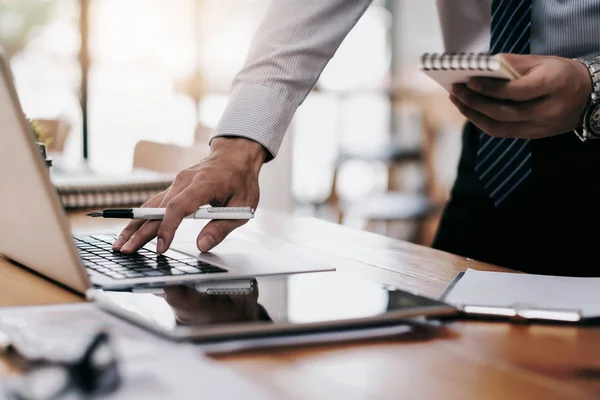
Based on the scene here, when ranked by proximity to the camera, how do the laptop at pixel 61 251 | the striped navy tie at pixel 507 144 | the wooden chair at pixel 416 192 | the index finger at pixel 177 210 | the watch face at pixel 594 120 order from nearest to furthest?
the laptop at pixel 61 251, the index finger at pixel 177 210, the watch face at pixel 594 120, the striped navy tie at pixel 507 144, the wooden chair at pixel 416 192

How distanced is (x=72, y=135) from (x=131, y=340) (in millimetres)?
5072

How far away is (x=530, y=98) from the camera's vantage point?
886 millimetres

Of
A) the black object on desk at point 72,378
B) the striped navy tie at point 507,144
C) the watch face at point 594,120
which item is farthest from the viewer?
the striped navy tie at point 507,144

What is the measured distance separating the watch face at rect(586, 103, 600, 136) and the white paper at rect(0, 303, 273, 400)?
688 millimetres

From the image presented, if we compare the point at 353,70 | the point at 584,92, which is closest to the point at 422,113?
the point at 353,70

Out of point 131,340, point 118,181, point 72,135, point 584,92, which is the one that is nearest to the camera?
point 131,340

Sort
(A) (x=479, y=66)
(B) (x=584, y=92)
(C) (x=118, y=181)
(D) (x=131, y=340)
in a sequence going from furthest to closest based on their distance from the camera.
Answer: (C) (x=118, y=181) < (B) (x=584, y=92) < (A) (x=479, y=66) < (D) (x=131, y=340)

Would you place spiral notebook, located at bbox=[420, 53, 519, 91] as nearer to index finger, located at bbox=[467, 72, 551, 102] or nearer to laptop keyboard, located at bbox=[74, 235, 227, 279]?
index finger, located at bbox=[467, 72, 551, 102]

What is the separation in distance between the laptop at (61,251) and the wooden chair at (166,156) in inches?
39.4

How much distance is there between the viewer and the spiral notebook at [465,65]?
70 cm

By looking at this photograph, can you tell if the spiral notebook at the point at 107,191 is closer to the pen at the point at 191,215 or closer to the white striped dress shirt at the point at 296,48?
the white striped dress shirt at the point at 296,48

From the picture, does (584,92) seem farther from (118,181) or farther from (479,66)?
(118,181)

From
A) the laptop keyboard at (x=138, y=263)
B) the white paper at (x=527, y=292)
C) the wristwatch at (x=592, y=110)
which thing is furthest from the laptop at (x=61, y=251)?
the wristwatch at (x=592, y=110)

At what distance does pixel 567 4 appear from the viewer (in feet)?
3.96
